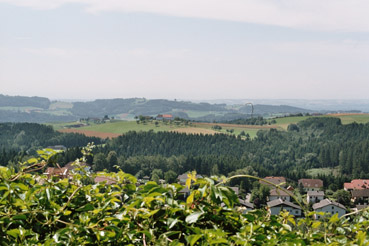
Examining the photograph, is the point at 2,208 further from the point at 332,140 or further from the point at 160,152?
the point at 332,140

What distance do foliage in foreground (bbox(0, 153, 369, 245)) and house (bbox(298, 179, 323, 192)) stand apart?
8788 centimetres

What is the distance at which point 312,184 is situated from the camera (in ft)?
295

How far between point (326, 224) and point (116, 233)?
1.30 m

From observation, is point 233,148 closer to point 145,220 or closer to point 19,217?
point 145,220

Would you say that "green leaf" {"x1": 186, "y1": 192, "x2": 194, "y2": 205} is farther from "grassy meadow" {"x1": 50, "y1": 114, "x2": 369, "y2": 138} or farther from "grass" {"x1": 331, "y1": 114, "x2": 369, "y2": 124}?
"grass" {"x1": 331, "y1": 114, "x2": 369, "y2": 124}

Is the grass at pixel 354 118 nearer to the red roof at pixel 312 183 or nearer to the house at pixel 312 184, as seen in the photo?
the red roof at pixel 312 183

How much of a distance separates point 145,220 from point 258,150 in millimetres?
139712

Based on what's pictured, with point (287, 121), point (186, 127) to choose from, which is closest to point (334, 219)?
point (186, 127)

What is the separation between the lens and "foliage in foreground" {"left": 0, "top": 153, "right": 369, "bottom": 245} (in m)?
2.25

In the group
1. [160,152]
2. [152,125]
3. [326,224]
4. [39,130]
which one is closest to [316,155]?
[160,152]

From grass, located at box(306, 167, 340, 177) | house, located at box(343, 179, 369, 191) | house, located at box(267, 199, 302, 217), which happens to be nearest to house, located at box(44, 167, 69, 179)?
house, located at box(267, 199, 302, 217)

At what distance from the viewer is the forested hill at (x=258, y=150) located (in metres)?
113

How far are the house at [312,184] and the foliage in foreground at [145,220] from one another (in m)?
87.9

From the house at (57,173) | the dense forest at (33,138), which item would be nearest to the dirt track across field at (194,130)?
the dense forest at (33,138)
